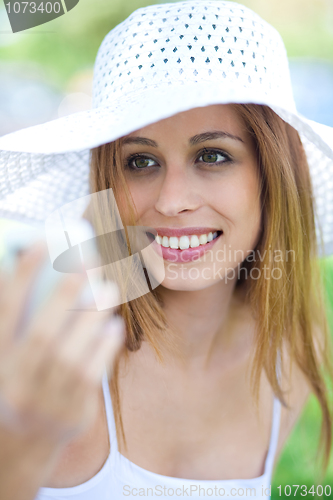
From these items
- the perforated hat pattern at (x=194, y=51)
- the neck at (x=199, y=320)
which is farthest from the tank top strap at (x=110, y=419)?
the perforated hat pattern at (x=194, y=51)

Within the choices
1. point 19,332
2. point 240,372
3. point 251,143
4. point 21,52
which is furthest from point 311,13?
point 19,332

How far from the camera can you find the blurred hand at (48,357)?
38cm

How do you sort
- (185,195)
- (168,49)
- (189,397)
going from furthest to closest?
(189,397) → (185,195) → (168,49)

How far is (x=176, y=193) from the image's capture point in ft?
2.94

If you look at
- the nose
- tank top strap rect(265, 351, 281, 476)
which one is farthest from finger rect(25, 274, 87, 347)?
tank top strap rect(265, 351, 281, 476)

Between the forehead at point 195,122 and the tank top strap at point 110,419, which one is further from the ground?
the forehead at point 195,122

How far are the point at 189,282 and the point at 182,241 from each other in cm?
11

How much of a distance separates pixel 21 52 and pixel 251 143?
2.87 meters

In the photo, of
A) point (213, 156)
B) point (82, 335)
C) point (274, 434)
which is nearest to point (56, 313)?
point (82, 335)

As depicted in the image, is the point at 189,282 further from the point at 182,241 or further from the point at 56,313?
the point at 56,313

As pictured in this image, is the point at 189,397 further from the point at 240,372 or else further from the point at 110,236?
the point at 110,236

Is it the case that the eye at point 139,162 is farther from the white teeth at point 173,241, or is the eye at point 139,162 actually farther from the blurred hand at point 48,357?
the blurred hand at point 48,357

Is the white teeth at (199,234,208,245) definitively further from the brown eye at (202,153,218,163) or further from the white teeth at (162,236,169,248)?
the brown eye at (202,153,218,163)

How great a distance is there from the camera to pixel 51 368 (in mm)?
393
